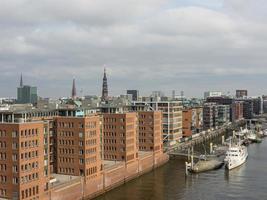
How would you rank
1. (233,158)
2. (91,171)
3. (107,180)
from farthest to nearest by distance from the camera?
(233,158) < (107,180) < (91,171)

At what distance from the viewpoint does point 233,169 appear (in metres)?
121

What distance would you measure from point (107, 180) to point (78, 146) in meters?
12.1

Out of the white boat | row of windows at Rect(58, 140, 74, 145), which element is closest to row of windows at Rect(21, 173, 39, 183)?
row of windows at Rect(58, 140, 74, 145)

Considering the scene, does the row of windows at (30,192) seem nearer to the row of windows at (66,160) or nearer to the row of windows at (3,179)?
the row of windows at (3,179)

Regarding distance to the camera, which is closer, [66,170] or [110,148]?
[66,170]

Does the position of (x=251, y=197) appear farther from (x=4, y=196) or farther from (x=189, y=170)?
(x=4, y=196)

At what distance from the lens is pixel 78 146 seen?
91.8m

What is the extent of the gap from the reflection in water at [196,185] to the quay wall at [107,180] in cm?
195

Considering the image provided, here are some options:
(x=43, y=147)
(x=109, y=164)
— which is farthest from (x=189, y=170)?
(x=43, y=147)

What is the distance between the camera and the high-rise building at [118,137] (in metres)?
111

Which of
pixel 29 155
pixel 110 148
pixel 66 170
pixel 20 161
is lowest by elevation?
pixel 66 170

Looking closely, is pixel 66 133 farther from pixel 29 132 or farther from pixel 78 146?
pixel 29 132

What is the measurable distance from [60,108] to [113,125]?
17668mm

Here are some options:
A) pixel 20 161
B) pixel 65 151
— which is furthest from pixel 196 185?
pixel 20 161
